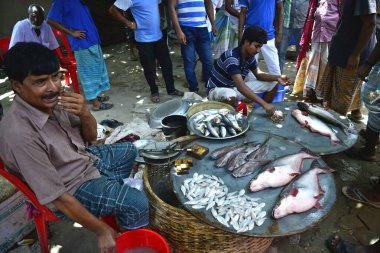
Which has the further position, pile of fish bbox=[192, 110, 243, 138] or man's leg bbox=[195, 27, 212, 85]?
man's leg bbox=[195, 27, 212, 85]

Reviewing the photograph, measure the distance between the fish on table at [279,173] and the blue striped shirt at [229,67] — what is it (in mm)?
1780

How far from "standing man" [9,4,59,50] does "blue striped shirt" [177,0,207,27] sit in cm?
249

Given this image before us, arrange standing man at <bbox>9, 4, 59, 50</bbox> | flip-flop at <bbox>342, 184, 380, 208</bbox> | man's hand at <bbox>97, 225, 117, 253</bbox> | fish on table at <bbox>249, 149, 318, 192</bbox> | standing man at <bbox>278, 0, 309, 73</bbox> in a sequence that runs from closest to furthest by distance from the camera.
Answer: man's hand at <bbox>97, 225, 117, 253</bbox> → fish on table at <bbox>249, 149, 318, 192</bbox> → flip-flop at <bbox>342, 184, 380, 208</bbox> → standing man at <bbox>9, 4, 59, 50</bbox> → standing man at <bbox>278, 0, 309, 73</bbox>

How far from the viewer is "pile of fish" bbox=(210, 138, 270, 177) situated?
257cm

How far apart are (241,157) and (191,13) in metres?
3.68

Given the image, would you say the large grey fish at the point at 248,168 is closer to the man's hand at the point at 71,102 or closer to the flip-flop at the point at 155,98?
the man's hand at the point at 71,102

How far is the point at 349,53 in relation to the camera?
4.02 metres

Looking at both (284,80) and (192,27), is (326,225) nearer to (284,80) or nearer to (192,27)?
(284,80)

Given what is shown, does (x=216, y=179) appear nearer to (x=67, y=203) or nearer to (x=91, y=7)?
(x=67, y=203)

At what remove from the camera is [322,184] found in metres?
2.39

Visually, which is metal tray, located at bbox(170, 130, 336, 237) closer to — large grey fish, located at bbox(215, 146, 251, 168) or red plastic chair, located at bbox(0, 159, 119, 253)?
large grey fish, located at bbox(215, 146, 251, 168)

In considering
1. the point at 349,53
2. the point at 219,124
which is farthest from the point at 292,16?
the point at 219,124

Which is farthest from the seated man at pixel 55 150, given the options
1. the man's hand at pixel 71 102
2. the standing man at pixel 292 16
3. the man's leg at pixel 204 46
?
the standing man at pixel 292 16

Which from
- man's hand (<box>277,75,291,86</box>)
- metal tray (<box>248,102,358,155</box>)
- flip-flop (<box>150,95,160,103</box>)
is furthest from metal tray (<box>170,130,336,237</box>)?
flip-flop (<box>150,95,160,103</box>)
